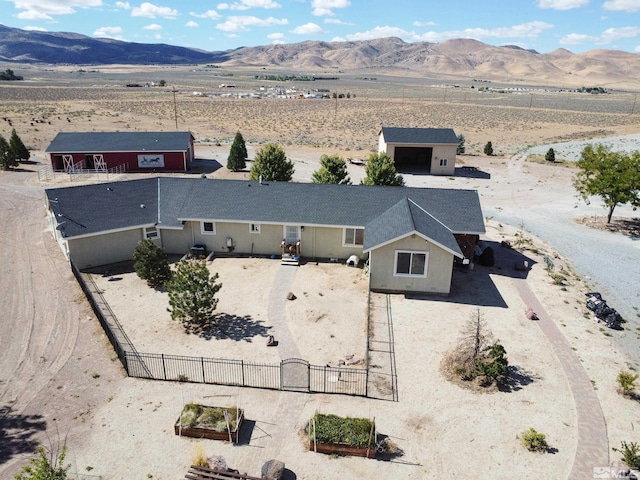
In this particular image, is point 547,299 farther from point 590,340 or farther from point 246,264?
point 246,264

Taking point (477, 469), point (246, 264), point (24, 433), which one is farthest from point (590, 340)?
point (24, 433)

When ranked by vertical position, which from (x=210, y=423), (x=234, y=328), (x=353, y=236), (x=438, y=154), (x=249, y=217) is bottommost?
(x=234, y=328)

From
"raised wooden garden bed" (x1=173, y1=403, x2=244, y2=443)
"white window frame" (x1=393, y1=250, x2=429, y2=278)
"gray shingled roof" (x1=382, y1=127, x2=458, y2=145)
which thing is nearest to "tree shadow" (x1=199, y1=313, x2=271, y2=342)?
"raised wooden garden bed" (x1=173, y1=403, x2=244, y2=443)

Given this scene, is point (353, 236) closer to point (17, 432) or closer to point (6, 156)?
point (17, 432)

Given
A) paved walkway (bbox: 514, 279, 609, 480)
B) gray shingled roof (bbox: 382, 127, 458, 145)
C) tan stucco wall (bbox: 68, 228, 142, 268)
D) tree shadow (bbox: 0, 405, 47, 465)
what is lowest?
tree shadow (bbox: 0, 405, 47, 465)

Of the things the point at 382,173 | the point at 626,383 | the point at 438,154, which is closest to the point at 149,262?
the point at 382,173

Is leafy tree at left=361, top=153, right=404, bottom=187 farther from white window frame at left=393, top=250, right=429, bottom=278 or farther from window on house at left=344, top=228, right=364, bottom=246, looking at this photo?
white window frame at left=393, top=250, right=429, bottom=278
